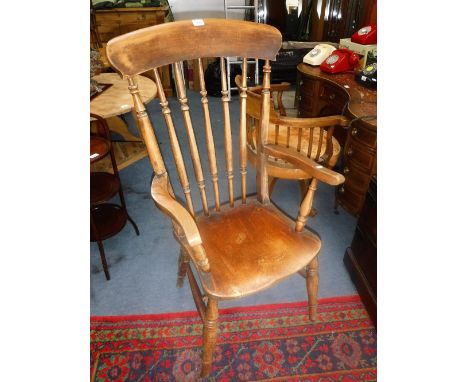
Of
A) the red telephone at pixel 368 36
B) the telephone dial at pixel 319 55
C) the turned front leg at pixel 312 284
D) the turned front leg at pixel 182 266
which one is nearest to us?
the turned front leg at pixel 312 284

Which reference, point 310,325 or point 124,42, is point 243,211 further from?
point 124,42

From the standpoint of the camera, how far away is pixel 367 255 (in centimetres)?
159

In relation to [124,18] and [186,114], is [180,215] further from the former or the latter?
[124,18]

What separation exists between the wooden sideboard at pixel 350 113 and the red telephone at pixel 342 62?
46 millimetres

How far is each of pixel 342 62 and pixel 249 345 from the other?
196 cm

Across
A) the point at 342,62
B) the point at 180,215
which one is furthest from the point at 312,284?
the point at 342,62

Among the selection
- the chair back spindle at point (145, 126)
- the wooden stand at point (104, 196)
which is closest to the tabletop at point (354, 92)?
the chair back spindle at point (145, 126)

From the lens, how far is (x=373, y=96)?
6.21 ft

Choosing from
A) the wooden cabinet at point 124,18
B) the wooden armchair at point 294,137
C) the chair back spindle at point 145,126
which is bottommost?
the wooden armchair at point 294,137

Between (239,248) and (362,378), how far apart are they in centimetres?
82

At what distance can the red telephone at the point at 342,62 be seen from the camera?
2.24 metres

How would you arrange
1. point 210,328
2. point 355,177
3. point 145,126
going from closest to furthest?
1. point 145,126
2. point 210,328
3. point 355,177

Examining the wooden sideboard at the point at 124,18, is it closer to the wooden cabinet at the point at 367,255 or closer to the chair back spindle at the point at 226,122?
the chair back spindle at the point at 226,122

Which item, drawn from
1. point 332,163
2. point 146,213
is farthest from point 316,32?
point 146,213
